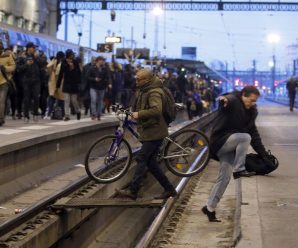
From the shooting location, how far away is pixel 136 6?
63.8 meters

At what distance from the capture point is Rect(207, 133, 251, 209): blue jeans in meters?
8.78

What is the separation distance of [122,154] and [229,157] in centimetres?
282

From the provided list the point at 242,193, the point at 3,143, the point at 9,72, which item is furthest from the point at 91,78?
the point at 242,193

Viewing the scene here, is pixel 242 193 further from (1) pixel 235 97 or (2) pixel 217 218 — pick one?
(1) pixel 235 97

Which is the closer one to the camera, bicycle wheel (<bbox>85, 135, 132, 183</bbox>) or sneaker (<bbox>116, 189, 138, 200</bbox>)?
sneaker (<bbox>116, 189, 138, 200</bbox>)

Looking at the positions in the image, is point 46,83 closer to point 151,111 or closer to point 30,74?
point 30,74

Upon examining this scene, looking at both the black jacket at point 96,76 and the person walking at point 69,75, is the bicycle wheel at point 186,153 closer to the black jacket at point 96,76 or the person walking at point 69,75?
the person walking at point 69,75

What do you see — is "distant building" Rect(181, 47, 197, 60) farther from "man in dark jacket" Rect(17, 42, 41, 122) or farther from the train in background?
"man in dark jacket" Rect(17, 42, 41, 122)

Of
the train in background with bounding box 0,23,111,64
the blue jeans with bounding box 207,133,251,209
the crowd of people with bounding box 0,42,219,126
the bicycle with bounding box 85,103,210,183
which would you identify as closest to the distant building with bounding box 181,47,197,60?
the train in background with bounding box 0,23,111,64

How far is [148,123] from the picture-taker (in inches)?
366

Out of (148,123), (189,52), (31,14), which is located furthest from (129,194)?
(189,52)

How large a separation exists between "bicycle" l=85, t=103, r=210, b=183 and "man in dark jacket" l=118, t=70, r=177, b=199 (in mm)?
1160

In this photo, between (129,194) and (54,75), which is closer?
(129,194)

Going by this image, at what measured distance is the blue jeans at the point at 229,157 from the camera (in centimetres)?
878
